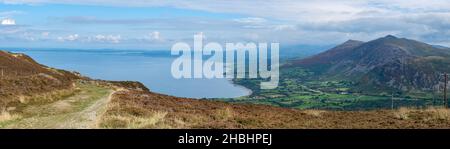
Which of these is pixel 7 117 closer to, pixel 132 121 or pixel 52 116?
pixel 52 116

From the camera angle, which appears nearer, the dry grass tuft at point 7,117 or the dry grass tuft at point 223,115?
the dry grass tuft at point 7,117

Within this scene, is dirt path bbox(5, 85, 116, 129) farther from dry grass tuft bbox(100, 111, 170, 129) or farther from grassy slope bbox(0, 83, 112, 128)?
dry grass tuft bbox(100, 111, 170, 129)

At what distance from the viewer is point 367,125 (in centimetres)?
2367

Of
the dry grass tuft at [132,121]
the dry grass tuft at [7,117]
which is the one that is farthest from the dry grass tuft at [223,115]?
the dry grass tuft at [7,117]

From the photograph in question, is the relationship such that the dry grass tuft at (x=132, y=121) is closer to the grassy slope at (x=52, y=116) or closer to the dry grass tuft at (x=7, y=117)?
the grassy slope at (x=52, y=116)

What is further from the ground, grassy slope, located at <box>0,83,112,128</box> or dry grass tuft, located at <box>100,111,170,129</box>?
dry grass tuft, located at <box>100,111,170,129</box>

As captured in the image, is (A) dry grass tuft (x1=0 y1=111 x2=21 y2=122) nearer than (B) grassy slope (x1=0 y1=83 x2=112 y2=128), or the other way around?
(B) grassy slope (x1=0 y1=83 x2=112 y2=128)

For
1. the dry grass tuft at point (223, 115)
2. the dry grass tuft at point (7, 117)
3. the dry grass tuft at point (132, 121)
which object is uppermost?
the dry grass tuft at point (132, 121)

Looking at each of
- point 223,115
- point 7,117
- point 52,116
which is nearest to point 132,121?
point 223,115

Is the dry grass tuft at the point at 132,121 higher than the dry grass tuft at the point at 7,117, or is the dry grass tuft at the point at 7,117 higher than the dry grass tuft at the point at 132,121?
the dry grass tuft at the point at 132,121

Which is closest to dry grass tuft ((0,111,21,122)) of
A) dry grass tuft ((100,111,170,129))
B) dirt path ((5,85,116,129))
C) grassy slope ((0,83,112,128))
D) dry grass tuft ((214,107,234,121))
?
grassy slope ((0,83,112,128))

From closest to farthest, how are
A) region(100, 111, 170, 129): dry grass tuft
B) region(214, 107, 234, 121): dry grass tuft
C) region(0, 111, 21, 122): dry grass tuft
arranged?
1. region(100, 111, 170, 129): dry grass tuft
2. region(0, 111, 21, 122): dry grass tuft
3. region(214, 107, 234, 121): dry grass tuft

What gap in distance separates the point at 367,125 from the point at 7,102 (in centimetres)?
2545

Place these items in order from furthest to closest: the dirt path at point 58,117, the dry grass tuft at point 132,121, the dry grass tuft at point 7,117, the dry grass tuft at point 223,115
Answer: the dry grass tuft at point 223,115
the dry grass tuft at point 7,117
the dirt path at point 58,117
the dry grass tuft at point 132,121
